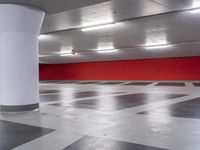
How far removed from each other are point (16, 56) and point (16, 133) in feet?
11.3

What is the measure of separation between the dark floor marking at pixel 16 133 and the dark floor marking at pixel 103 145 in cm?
102

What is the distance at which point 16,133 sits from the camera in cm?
516

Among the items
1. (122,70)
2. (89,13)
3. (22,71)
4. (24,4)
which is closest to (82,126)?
(22,71)

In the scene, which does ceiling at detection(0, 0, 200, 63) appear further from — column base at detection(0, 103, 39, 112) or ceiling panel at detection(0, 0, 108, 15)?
column base at detection(0, 103, 39, 112)

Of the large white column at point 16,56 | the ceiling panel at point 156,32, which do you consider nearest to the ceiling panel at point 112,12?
the ceiling panel at point 156,32

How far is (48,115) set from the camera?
718 cm

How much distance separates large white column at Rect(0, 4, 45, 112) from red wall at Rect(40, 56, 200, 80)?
63.9 ft

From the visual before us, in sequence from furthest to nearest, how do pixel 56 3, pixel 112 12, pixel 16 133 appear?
pixel 112 12
pixel 56 3
pixel 16 133

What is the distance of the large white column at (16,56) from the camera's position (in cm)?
780

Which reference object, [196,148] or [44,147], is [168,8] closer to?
[196,148]

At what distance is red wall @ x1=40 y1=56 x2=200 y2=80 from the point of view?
956 inches

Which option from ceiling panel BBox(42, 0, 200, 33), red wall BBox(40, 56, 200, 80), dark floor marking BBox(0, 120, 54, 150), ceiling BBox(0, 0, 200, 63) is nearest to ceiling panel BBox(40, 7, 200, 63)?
ceiling BBox(0, 0, 200, 63)

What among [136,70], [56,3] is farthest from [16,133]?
[136,70]

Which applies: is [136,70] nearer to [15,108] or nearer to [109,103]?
[109,103]
